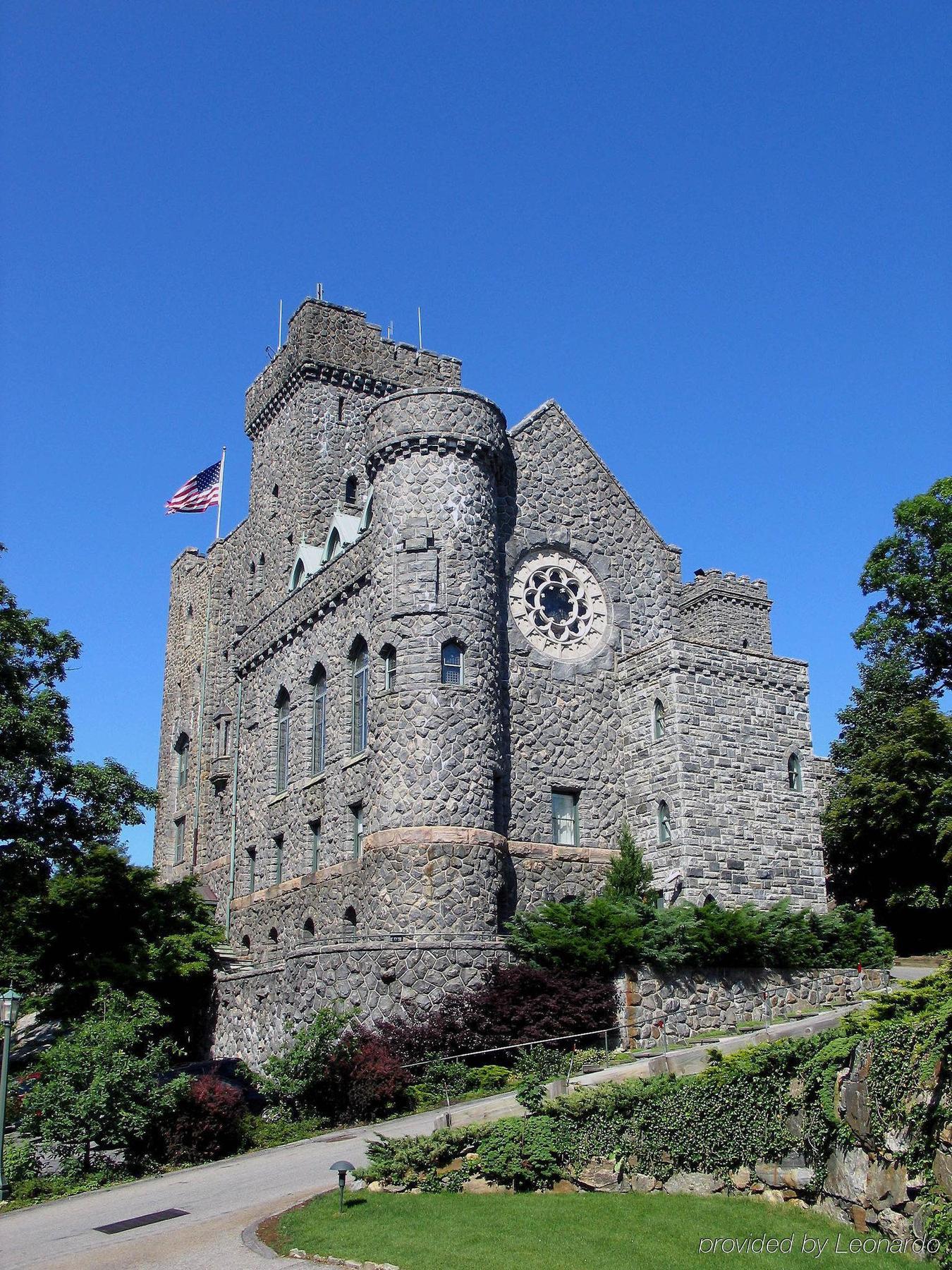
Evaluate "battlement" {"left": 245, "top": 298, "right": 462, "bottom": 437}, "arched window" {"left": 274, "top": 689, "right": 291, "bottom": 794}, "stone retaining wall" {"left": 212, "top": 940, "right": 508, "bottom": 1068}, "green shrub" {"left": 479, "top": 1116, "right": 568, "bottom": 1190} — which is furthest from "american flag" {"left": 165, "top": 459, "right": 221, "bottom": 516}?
"green shrub" {"left": 479, "top": 1116, "right": 568, "bottom": 1190}

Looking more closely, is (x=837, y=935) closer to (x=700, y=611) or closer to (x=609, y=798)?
(x=609, y=798)

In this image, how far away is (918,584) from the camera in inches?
1455

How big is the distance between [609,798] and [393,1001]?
870cm

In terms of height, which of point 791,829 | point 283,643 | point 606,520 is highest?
point 606,520

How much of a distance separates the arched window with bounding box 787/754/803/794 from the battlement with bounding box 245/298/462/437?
16309 millimetres

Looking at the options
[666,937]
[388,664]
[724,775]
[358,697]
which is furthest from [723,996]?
[358,697]

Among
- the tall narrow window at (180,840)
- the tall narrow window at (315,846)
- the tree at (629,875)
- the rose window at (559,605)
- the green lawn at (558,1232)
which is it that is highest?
the rose window at (559,605)

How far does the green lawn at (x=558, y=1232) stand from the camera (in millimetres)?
11859

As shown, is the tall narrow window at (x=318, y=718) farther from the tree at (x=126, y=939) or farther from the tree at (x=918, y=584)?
the tree at (x=918, y=584)

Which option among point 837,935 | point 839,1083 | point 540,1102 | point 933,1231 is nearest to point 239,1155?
point 540,1102

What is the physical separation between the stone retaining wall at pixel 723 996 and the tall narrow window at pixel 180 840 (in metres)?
25.5

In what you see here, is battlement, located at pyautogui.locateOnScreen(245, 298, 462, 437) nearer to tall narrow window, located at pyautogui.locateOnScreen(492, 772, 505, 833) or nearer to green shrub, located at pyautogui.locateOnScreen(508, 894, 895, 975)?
tall narrow window, located at pyautogui.locateOnScreen(492, 772, 505, 833)

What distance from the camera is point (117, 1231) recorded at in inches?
606

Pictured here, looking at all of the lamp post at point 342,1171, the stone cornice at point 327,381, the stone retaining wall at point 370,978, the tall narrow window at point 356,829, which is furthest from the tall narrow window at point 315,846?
the lamp post at point 342,1171
